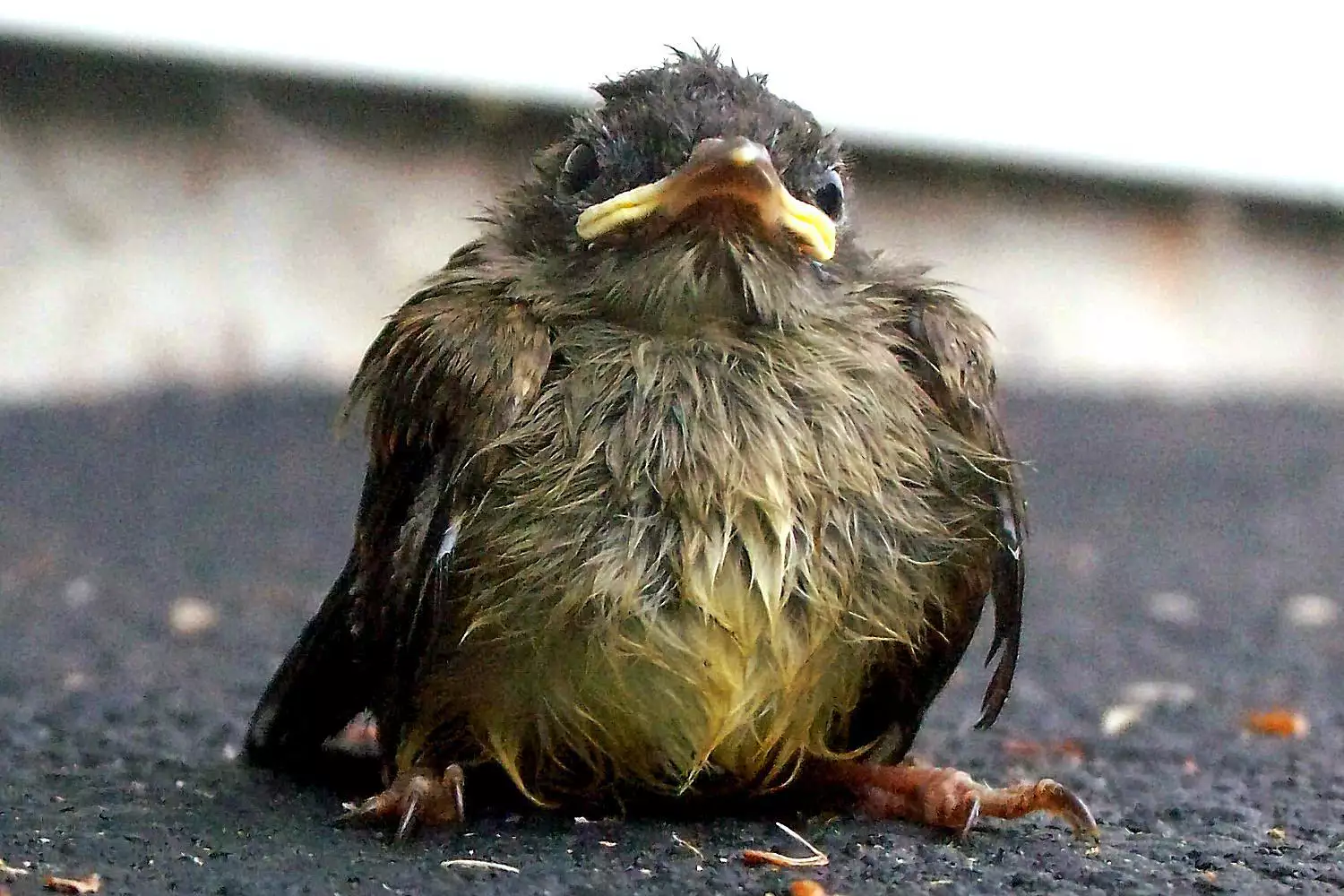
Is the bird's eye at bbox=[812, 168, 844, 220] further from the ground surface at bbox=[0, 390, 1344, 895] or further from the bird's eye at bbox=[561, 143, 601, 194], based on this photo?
the ground surface at bbox=[0, 390, 1344, 895]

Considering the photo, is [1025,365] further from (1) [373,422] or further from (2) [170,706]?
(1) [373,422]

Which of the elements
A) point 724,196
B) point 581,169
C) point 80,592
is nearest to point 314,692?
point 581,169

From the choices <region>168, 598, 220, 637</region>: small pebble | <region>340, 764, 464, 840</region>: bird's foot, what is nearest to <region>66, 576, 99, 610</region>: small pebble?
<region>168, 598, 220, 637</region>: small pebble

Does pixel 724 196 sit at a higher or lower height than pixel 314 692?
higher

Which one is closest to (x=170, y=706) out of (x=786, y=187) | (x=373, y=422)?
(x=373, y=422)

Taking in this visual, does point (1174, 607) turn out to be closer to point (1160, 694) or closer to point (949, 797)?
point (1160, 694)

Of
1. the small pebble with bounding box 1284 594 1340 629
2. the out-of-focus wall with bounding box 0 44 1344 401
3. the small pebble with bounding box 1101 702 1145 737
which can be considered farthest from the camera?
the out-of-focus wall with bounding box 0 44 1344 401

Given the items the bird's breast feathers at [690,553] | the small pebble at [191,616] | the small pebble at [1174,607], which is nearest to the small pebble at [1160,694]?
the small pebble at [1174,607]
